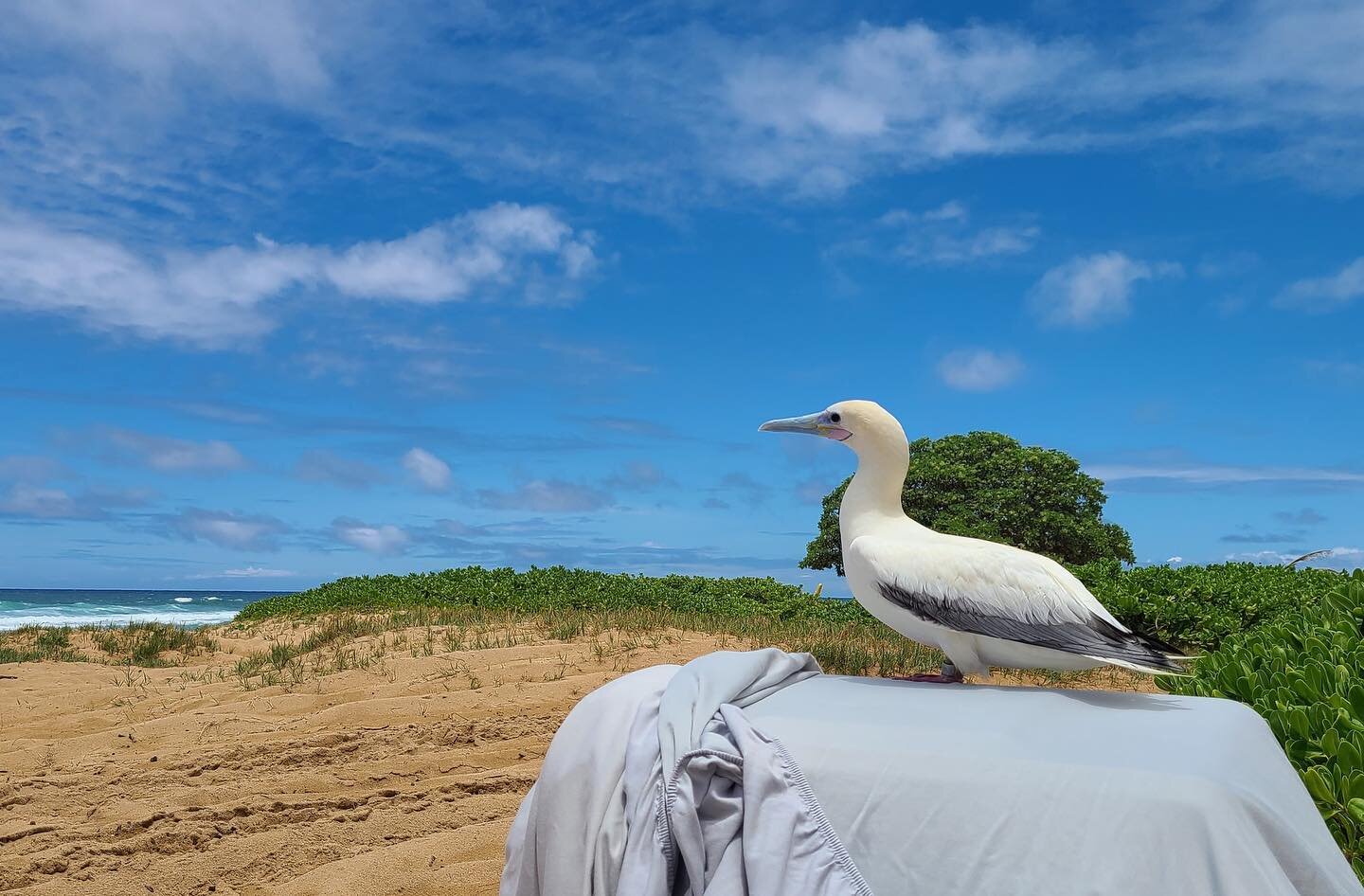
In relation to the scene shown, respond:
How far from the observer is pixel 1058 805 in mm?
3135

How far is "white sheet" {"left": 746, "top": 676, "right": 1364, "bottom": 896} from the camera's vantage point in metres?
2.99

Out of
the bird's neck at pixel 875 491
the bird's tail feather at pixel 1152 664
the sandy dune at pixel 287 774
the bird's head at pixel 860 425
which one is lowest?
the sandy dune at pixel 287 774

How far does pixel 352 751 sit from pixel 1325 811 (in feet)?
20.0

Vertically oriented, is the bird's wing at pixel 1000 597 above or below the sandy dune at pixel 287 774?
above

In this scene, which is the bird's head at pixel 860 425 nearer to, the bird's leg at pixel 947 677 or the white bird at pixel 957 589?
the white bird at pixel 957 589

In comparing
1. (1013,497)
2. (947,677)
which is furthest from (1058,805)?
(1013,497)

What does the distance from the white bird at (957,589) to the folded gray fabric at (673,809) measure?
113cm

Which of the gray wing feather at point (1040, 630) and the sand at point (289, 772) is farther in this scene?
the sand at point (289, 772)

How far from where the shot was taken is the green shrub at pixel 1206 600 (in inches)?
350

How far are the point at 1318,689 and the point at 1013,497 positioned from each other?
12.5 meters

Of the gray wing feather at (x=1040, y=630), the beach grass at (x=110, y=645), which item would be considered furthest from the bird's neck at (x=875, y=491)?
the beach grass at (x=110, y=645)

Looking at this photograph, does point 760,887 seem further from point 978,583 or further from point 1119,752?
point 978,583

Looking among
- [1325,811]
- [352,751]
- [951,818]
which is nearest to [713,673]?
[951,818]

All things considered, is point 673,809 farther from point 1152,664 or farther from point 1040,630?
point 1152,664
